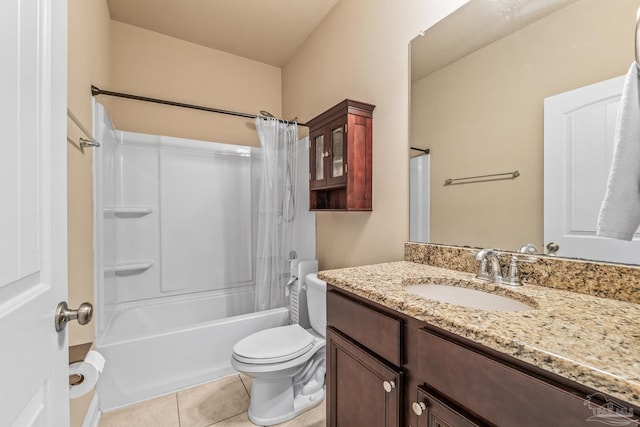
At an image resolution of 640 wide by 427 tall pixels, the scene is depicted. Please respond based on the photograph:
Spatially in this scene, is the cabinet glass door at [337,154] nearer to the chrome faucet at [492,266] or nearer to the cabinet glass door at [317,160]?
the cabinet glass door at [317,160]

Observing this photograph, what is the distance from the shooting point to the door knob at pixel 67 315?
1.97 feet

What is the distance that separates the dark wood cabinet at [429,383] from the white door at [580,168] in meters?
0.60

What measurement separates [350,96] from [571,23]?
1.19m

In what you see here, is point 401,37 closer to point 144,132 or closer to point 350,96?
point 350,96

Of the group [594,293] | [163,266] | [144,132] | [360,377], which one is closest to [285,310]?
[163,266]

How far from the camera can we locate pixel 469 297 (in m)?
1.00

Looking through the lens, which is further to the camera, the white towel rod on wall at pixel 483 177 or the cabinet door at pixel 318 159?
the cabinet door at pixel 318 159

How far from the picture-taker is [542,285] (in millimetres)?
949

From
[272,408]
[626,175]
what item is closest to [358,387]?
[272,408]

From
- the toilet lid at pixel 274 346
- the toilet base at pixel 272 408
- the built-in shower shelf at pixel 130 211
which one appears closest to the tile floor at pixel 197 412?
the toilet base at pixel 272 408

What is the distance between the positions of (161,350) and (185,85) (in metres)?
2.19

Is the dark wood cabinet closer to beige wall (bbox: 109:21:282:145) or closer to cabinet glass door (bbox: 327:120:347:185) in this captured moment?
cabinet glass door (bbox: 327:120:347:185)


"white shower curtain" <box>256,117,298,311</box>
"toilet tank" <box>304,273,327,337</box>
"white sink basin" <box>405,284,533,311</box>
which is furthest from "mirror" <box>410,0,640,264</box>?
"white shower curtain" <box>256,117,298,311</box>

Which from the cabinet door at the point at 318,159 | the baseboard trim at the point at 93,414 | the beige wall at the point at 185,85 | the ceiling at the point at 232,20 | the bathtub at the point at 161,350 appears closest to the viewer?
the baseboard trim at the point at 93,414
